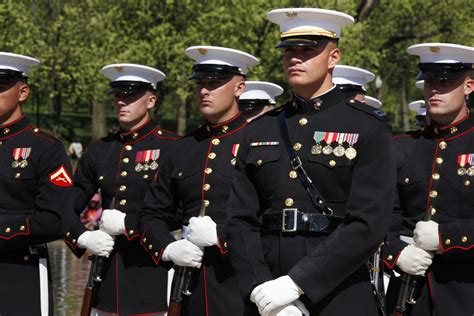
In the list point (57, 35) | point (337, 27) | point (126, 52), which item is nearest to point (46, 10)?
point (57, 35)

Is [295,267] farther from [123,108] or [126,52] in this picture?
[126,52]

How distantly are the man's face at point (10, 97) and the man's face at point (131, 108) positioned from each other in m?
1.28

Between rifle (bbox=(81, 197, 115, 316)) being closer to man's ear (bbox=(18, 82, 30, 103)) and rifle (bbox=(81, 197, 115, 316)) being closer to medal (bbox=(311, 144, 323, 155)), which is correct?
man's ear (bbox=(18, 82, 30, 103))

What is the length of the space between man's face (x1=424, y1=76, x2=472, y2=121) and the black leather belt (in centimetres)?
185

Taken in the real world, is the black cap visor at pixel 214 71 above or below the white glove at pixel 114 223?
above

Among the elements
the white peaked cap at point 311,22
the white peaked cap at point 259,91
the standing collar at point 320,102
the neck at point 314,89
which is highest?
the white peaked cap at point 311,22

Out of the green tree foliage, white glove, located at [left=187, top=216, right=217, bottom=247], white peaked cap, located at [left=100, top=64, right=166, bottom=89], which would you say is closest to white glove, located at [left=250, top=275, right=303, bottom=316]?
white glove, located at [left=187, top=216, right=217, bottom=247]

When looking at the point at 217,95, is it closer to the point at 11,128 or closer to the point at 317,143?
the point at 11,128

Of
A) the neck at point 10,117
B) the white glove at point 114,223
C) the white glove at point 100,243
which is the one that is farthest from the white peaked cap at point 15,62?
the white glove at point 100,243

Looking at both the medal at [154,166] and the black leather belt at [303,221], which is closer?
the black leather belt at [303,221]

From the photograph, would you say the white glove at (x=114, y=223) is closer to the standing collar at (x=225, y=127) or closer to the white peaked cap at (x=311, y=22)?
the standing collar at (x=225, y=127)

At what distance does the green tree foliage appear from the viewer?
3170 cm

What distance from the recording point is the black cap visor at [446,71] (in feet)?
22.0

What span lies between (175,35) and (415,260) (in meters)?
26.6
